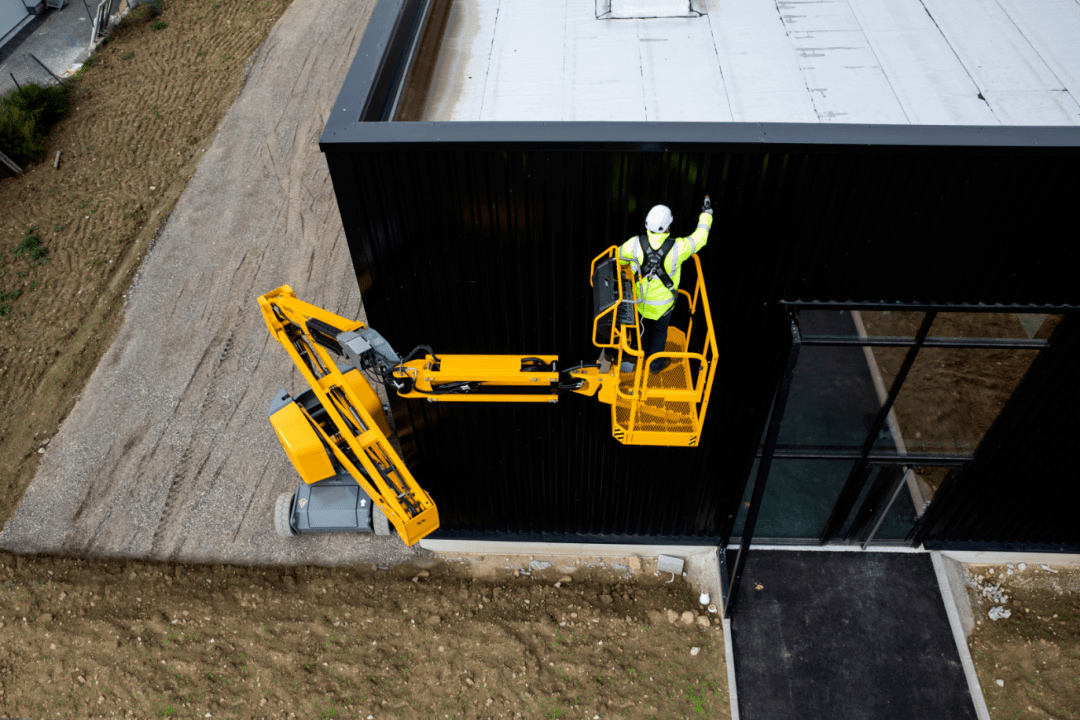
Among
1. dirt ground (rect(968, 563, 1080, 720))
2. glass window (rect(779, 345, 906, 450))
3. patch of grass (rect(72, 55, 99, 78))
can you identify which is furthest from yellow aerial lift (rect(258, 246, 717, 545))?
patch of grass (rect(72, 55, 99, 78))

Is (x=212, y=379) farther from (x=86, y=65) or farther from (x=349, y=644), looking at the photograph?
(x=86, y=65)

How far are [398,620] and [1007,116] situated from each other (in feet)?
31.6

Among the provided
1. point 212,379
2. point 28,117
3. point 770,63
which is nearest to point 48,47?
point 28,117

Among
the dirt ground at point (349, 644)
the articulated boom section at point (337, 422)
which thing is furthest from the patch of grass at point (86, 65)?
the articulated boom section at point (337, 422)

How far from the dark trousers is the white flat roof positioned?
2168 mm

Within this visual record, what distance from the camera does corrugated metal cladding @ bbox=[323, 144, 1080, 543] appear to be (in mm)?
→ 5973

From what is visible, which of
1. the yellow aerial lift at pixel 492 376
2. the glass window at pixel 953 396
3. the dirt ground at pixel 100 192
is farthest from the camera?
the dirt ground at pixel 100 192

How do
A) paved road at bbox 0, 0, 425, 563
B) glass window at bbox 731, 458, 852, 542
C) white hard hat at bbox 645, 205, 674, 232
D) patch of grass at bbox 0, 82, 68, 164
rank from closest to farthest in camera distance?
white hard hat at bbox 645, 205, 674, 232 → glass window at bbox 731, 458, 852, 542 → paved road at bbox 0, 0, 425, 563 → patch of grass at bbox 0, 82, 68, 164

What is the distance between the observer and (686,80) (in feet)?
23.7

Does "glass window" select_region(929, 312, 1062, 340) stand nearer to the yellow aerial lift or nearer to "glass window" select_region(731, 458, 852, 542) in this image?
"glass window" select_region(731, 458, 852, 542)

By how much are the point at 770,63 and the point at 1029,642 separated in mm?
8338

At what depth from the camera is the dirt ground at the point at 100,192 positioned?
1291cm

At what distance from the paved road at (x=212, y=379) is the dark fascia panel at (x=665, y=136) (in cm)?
673

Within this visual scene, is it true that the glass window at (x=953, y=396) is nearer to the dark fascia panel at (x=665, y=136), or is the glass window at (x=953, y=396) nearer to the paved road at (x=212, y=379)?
the dark fascia panel at (x=665, y=136)
